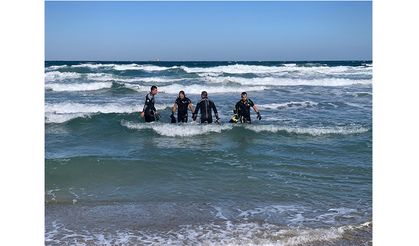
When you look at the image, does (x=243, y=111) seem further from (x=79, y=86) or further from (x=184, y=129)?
(x=79, y=86)

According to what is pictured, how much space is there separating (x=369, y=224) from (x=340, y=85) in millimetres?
32556

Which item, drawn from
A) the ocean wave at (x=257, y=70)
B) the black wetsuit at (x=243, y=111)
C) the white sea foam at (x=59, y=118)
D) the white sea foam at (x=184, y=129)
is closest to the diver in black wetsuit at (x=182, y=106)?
the white sea foam at (x=184, y=129)

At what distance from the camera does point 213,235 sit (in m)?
5.88

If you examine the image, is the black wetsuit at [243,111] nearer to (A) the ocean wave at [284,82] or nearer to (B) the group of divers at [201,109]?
(B) the group of divers at [201,109]

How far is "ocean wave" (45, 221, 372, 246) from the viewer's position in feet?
18.5

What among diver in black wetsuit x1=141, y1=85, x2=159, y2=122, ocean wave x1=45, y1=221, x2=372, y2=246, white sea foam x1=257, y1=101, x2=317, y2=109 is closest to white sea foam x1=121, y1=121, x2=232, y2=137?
diver in black wetsuit x1=141, y1=85, x2=159, y2=122

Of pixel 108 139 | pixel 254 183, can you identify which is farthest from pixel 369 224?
pixel 108 139

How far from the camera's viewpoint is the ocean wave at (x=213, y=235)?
565 centimetres

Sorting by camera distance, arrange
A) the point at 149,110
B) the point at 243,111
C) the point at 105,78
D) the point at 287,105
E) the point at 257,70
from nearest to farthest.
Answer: the point at 149,110, the point at 243,111, the point at 287,105, the point at 105,78, the point at 257,70

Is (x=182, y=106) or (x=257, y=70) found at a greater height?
(x=257, y=70)

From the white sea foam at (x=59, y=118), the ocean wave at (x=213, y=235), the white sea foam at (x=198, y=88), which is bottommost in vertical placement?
the ocean wave at (x=213, y=235)

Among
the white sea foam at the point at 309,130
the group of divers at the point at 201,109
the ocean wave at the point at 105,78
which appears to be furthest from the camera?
the ocean wave at the point at 105,78

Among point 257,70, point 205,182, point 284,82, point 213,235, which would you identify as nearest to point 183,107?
point 205,182

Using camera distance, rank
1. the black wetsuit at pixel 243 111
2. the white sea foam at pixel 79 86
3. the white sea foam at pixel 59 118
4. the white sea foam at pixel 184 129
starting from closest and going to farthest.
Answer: the white sea foam at pixel 184 129
the black wetsuit at pixel 243 111
the white sea foam at pixel 59 118
the white sea foam at pixel 79 86
